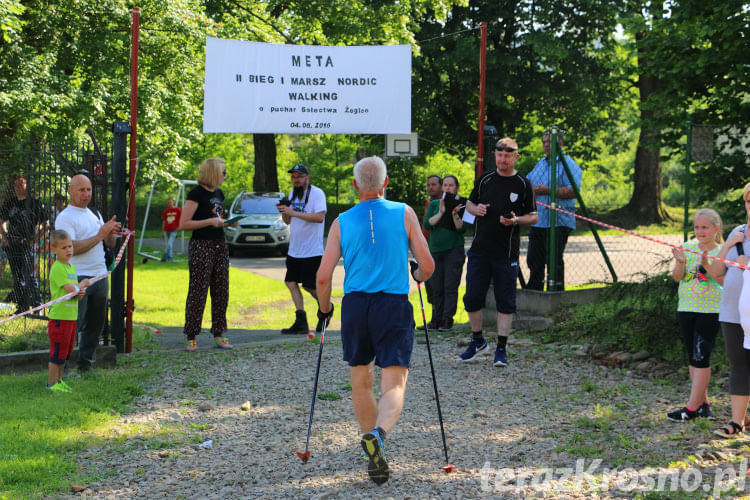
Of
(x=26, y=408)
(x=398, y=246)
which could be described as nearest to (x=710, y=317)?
(x=398, y=246)

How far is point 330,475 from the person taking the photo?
15.5 ft

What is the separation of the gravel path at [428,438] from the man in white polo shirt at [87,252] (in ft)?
2.50

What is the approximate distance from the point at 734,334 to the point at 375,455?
103 inches


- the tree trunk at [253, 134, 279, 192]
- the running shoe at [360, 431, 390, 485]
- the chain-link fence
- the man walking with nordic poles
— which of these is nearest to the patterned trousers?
the chain-link fence

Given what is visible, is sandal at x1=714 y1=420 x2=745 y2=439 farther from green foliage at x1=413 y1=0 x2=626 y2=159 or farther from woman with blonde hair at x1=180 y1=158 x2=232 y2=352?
green foliage at x1=413 y1=0 x2=626 y2=159

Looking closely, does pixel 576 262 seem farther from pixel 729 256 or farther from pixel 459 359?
pixel 729 256

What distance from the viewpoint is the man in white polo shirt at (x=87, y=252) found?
695cm

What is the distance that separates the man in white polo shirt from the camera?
6949 millimetres

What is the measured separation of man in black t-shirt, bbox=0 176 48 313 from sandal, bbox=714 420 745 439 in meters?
8.17

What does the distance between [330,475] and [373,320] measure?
37.3 inches

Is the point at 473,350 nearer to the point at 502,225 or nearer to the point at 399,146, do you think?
the point at 502,225

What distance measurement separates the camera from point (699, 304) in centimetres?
570

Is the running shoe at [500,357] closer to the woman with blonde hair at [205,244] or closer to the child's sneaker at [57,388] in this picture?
the woman with blonde hair at [205,244]

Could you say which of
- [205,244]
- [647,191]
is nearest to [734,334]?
[205,244]
